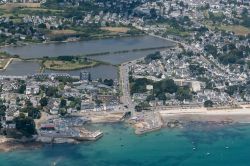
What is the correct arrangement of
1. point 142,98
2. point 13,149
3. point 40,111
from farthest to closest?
point 142,98, point 40,111, point 13,149

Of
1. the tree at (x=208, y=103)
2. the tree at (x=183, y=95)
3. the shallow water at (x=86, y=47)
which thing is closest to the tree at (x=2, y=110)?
the tree at (x=183, y=95)

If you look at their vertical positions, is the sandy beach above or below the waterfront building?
below

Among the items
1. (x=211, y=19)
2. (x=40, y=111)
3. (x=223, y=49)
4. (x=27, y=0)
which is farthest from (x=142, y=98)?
(x=27, y=0)

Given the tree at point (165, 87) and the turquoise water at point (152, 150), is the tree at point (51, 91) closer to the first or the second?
the turquoise water at point (152, 150)

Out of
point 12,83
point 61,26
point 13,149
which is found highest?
point 61,26

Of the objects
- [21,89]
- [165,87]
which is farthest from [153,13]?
[21,89]

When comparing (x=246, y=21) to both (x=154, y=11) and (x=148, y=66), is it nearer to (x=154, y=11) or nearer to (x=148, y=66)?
(x=154, y=11)

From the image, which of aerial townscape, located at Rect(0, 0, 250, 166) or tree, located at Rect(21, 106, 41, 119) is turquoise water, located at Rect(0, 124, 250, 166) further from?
tree, located at Rect(21, 106, 41, 119)

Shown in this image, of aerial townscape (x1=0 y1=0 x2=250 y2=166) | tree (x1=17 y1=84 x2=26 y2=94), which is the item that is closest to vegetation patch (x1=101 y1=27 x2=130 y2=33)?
aerial townscape (x1=0 y1=0 x2=250 y2=166)
